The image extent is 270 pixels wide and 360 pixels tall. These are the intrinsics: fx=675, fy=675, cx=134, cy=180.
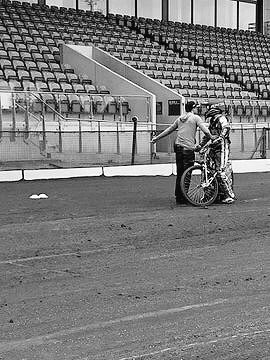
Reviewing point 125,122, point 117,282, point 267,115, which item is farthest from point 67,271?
point 267,115

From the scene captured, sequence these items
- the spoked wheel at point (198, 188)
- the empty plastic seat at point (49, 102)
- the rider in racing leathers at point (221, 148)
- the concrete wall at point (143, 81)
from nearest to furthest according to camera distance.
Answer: the spoked wheel at point (198, 188) → the rider in racing leathers at point (221, 148) → the empty plastic seat at point (49, 102) → the concrete wall at point (143, 81)

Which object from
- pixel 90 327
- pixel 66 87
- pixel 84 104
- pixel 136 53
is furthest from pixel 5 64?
pixel 90 327

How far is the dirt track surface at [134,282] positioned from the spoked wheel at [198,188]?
296mm

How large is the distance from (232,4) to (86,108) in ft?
83.8

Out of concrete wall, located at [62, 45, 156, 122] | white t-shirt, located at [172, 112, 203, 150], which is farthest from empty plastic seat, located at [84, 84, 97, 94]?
white t-shirt, located at [172, 112, 203, 150]

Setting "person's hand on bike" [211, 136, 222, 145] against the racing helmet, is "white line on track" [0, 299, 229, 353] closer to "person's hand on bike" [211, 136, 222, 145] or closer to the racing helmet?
"person's hand on bike" [211, 136, 222, 145]

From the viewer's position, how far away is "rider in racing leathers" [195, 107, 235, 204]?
12.2m

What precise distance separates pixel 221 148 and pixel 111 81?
14895 mm

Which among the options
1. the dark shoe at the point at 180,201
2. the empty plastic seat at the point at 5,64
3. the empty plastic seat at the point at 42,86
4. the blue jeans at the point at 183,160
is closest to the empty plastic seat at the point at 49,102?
the empty plastic seat at the point at 42,86

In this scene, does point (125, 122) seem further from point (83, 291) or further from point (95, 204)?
point (83, 291)

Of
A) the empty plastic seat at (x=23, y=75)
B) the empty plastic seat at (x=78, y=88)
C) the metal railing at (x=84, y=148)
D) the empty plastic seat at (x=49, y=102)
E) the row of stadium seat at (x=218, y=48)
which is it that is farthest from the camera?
the row of stadium seat at (x=218, y=48)

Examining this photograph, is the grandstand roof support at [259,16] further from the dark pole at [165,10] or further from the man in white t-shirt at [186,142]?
the man in white t-shirt at [186,142]

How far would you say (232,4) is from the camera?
146 feet

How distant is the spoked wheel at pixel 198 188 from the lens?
12039mm
